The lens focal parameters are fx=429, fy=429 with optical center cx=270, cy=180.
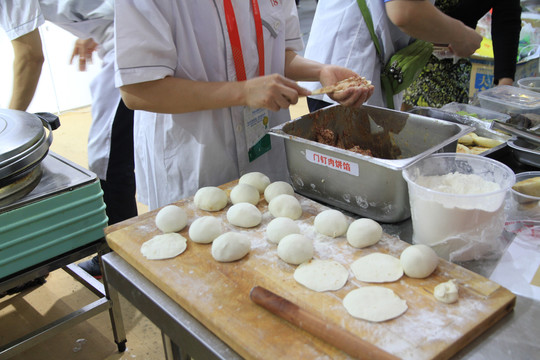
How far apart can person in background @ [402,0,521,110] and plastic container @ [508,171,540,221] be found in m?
1.36

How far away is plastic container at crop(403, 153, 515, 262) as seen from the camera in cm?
100

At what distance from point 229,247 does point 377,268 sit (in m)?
0.36

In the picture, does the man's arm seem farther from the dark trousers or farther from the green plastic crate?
the green plastic crate

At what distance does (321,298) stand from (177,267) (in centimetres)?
36

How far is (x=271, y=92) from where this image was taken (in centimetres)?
130

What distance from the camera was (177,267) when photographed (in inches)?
41.7

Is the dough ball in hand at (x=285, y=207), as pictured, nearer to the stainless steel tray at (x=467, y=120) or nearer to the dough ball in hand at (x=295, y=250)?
A: the dough ball in hand at (x=295, y=250)

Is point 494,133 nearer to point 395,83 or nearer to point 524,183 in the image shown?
point 395,83

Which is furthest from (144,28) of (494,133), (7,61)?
(7,61)

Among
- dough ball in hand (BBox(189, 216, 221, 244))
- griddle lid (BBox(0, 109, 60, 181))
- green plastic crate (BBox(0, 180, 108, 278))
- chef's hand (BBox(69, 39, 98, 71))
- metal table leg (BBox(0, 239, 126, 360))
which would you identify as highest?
chef's hand (BBox(69, 39, 98, 71))

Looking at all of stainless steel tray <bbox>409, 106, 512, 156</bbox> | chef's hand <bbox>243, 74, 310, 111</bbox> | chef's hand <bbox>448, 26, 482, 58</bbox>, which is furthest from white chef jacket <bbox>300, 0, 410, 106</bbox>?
chef's hand <bbox>243, 74, 310, 111</bbox>

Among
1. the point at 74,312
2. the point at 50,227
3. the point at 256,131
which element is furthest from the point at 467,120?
the point at 74,312

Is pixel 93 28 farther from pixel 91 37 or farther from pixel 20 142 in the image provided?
pixel 20 142

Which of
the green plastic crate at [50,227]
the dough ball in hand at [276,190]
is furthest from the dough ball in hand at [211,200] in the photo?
the green plastic crate at [50,227]
